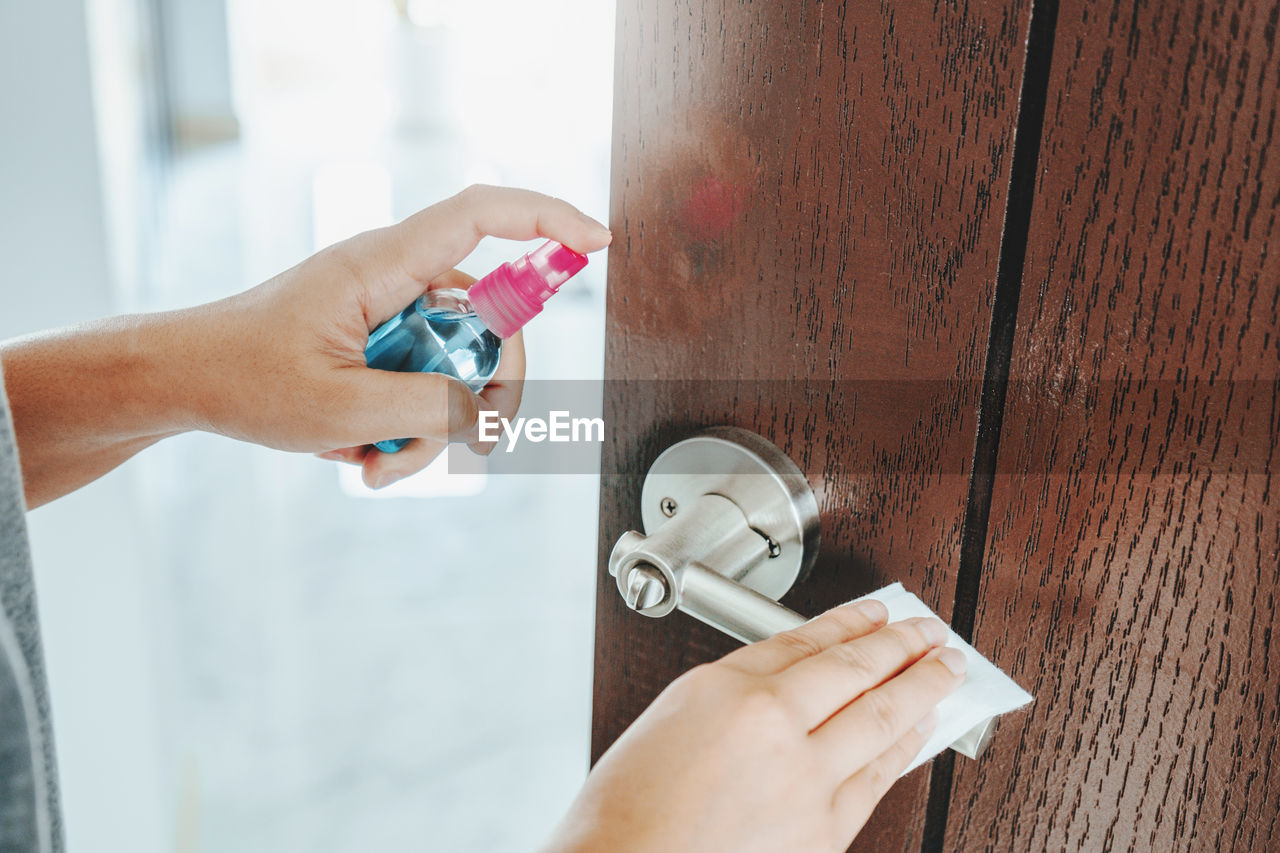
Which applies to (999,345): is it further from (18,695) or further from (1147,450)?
(18,695)

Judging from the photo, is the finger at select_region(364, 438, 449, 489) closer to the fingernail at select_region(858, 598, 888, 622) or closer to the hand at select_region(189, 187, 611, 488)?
the hand at select_region(189, 187, 611, 488)

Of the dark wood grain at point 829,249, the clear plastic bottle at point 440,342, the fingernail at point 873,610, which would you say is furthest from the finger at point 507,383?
the fingernail at point 873,610

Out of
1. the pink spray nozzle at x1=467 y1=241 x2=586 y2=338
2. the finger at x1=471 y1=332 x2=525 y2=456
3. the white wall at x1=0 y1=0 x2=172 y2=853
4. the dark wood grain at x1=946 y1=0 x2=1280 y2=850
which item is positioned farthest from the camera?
the white wall at x1=0 y1=0 x2=172 y2=853

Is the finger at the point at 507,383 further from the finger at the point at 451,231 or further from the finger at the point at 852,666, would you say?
the finger at the point at 852,666

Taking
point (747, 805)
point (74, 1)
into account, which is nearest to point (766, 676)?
point (747, 805)

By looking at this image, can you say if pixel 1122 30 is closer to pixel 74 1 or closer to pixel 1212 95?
pixel 1212 95

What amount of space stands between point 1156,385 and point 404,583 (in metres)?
1.61

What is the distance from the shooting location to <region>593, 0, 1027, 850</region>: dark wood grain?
24 centimetres

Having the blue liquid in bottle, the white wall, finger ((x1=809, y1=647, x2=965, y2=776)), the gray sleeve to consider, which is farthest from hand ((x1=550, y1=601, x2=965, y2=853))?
the white wall

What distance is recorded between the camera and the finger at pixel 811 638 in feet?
0.82

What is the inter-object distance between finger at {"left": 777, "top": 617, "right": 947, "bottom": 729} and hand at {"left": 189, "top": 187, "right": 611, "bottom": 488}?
0.22 meters

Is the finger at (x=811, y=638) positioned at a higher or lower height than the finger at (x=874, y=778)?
higher

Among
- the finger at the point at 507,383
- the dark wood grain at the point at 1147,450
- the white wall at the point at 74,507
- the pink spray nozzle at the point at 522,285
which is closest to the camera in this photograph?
the dark wood grain at the point at 1147,450

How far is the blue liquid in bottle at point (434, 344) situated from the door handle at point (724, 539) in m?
0.15
